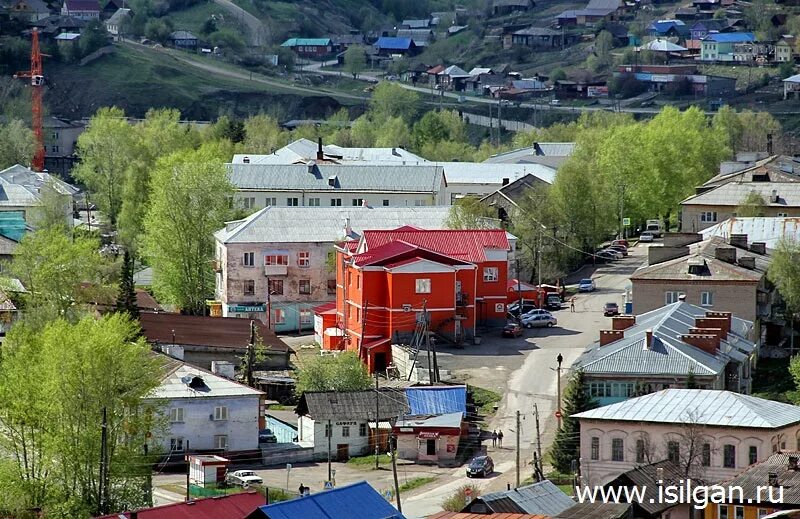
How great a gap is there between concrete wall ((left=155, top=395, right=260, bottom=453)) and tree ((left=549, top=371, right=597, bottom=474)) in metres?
7.84

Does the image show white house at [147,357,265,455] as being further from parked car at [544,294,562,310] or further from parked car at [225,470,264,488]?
parked car at [544,294,562,310]

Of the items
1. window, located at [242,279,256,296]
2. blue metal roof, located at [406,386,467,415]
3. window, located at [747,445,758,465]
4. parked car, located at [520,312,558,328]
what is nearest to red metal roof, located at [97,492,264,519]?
window, located at [747,445,758,465]

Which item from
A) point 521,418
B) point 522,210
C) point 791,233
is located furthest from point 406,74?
point 521,418

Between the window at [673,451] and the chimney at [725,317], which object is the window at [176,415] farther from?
the chimney at [725,317]

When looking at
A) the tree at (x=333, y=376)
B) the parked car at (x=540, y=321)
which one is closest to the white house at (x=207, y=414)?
the tree at (x=333, y=376)

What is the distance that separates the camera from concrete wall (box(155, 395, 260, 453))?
155 feet

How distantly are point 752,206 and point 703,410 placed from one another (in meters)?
31.1

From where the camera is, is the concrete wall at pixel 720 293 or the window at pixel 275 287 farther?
the window at pixel 275 287

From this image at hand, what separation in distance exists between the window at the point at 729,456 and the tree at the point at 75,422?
12.0 metres

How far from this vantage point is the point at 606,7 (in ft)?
536

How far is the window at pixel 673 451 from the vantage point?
40.4 m

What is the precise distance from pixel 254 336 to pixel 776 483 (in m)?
23.4

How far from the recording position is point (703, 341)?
157ft

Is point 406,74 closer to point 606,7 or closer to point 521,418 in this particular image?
point 606,7
